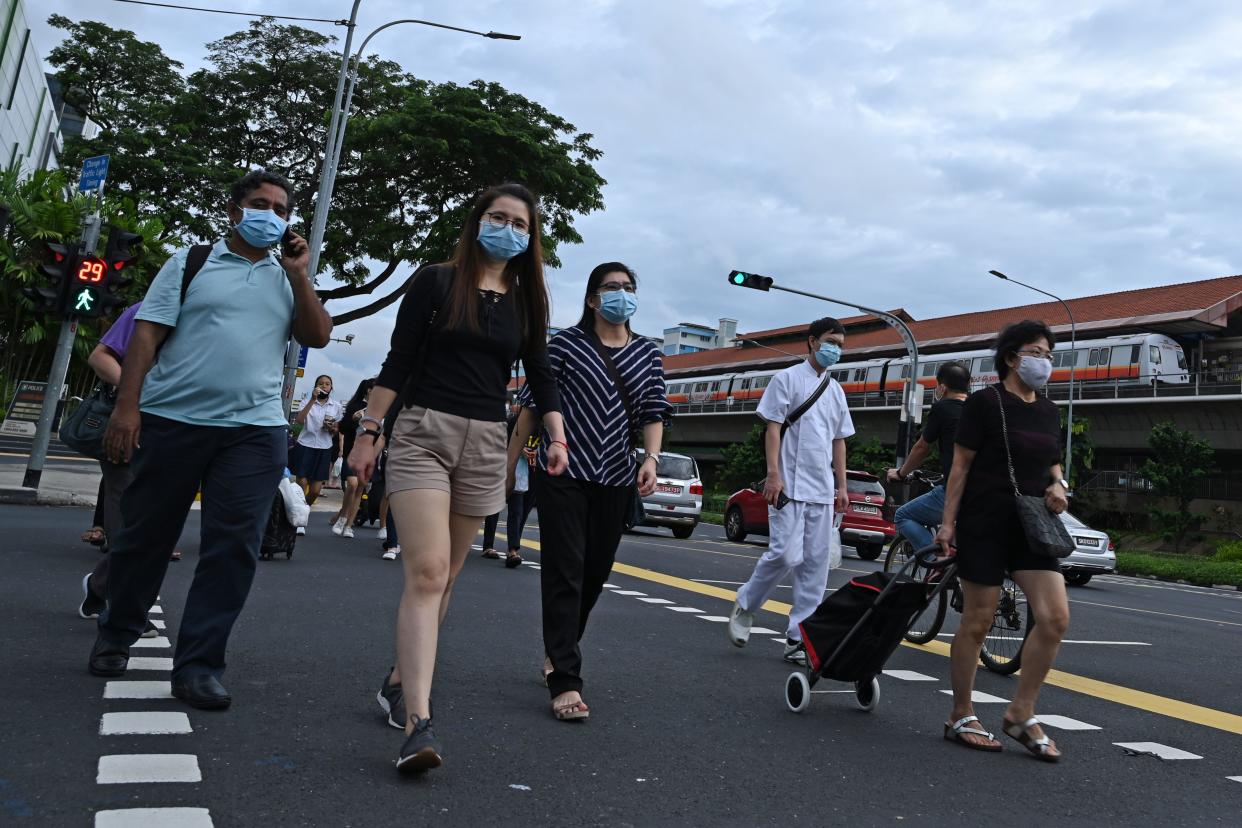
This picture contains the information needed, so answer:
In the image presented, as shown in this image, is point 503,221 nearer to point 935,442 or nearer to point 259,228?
point 259,228

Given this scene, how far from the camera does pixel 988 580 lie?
5.01 meters

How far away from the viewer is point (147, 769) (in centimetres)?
362

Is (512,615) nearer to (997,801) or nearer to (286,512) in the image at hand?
(286,512)

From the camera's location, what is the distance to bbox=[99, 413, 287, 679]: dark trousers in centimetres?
454

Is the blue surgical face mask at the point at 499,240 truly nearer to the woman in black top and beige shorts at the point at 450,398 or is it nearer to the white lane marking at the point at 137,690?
the woman in black top and beige shorts at the point at 450,398

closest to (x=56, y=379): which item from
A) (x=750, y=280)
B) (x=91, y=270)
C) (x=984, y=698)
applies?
(x=91, y=270)

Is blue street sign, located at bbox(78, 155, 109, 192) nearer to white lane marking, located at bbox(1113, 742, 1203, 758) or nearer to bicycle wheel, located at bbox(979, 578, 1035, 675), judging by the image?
bicycle wheel, located at bbox(979, 578, 1035, 675)

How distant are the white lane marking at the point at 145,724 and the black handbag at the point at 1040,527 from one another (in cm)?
318

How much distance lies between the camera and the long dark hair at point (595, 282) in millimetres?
5418

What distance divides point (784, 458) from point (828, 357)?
2.07 ft

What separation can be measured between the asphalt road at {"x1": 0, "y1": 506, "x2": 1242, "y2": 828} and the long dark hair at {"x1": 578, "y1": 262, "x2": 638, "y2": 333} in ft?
5.39

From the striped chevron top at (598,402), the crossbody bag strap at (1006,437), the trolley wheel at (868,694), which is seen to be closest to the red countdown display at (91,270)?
the striped chevron top at (598,402)

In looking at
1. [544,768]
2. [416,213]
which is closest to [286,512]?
[544,768]

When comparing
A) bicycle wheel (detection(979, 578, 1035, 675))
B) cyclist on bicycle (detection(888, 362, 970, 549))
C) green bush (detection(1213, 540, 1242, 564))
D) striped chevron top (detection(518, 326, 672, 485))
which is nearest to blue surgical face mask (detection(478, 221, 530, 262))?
striped chevron top (detection(518, 326, 672, 485))
